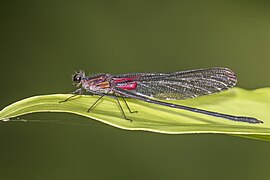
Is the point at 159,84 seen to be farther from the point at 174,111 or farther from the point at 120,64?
the point at 120,64

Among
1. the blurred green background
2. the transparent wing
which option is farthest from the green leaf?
the blurred green background

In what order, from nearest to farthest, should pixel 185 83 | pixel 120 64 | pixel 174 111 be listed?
1. pixel 174 111
2. pixel 185 83
3. pixel 120 64

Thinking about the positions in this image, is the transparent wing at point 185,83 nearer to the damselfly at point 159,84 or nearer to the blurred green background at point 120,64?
the damselfly at point 159,84

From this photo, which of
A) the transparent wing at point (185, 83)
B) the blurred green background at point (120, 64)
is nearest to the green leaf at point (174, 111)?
the transparent wing at point (185, 83)

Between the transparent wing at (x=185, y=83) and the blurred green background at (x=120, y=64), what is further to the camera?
the blurred green background at (x=120, y=64)

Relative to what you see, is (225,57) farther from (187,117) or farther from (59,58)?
(187,117)

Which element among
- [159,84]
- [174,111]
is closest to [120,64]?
[159,84]
